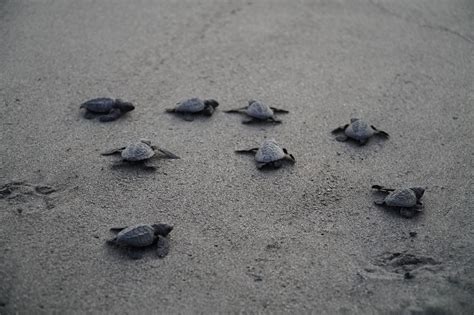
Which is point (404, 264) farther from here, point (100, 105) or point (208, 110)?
point (100, 105)

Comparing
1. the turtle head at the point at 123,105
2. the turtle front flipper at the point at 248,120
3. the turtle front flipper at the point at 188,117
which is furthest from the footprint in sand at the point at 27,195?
the turtle front flipper at the point at 248,120

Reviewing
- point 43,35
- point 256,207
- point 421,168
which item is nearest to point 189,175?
point 256,207

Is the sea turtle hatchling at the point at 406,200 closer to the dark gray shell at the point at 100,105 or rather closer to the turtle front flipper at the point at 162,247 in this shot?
the turtle front flipper at the point at 162,247

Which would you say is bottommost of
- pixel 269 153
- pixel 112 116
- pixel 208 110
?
pixel 269 153

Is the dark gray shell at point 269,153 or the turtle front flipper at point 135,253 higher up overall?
the dark gray shell at point 269,153

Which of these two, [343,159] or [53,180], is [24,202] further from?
[343,159]

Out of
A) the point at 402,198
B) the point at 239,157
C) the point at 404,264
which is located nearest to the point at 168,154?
the point at 239,157
